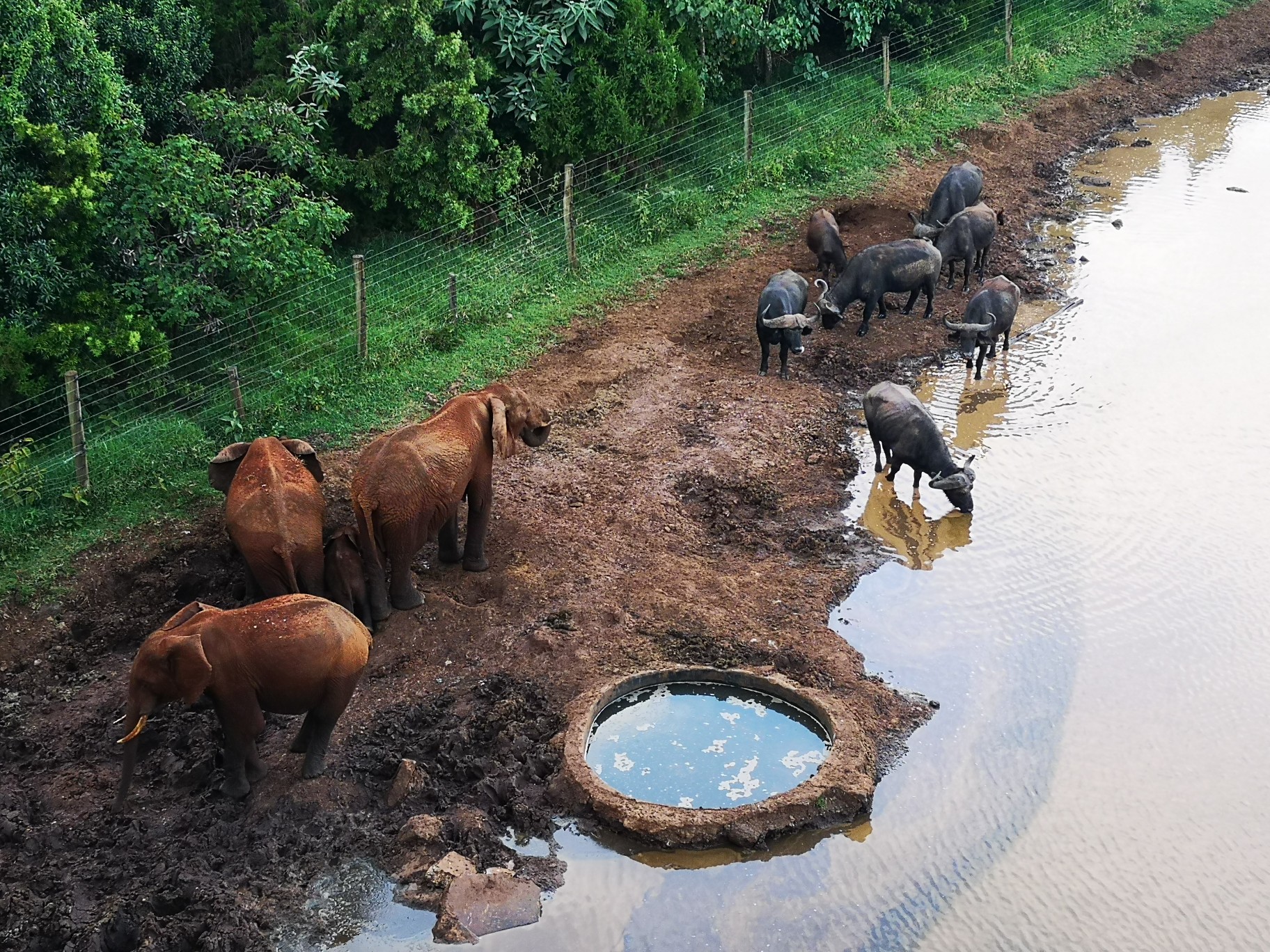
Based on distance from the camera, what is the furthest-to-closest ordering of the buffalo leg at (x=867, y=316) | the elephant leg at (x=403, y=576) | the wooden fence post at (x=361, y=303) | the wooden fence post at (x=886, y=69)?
1. the wooden fence post at (x=886, y=69)
2. the buffalo leg at (x=867, y=316)
3. the wooden fence post at (x=361, y=303)
4. the elephant leg at (x=403, y=576)

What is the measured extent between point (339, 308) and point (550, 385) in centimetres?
266

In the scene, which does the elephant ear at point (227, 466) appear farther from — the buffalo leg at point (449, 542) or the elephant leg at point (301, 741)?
the elephant leg at point (301, 741)

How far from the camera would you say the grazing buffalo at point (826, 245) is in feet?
54.9

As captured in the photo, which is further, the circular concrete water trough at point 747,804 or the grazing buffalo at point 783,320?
the grazing buffalo at point 783,320

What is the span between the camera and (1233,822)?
868 cm

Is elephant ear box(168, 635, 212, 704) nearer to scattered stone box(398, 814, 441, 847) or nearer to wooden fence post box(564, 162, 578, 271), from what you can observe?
scattered stone box(398, 814, 441, 847)

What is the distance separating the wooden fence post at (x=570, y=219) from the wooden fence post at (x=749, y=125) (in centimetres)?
377

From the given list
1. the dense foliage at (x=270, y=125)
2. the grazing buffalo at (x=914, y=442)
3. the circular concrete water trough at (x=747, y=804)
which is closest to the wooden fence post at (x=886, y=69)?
the dense foliage at (x=270, y=125)

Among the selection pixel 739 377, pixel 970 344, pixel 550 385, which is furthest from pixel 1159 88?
pixel 550 385

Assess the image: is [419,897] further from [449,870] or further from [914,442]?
[914,442]

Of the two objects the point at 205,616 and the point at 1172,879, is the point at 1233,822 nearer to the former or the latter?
the point at 1172,879

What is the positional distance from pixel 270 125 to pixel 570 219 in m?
3.88

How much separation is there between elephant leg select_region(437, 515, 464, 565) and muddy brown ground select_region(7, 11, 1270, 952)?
5.1 inches

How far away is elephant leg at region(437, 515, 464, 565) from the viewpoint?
10.9 meters
